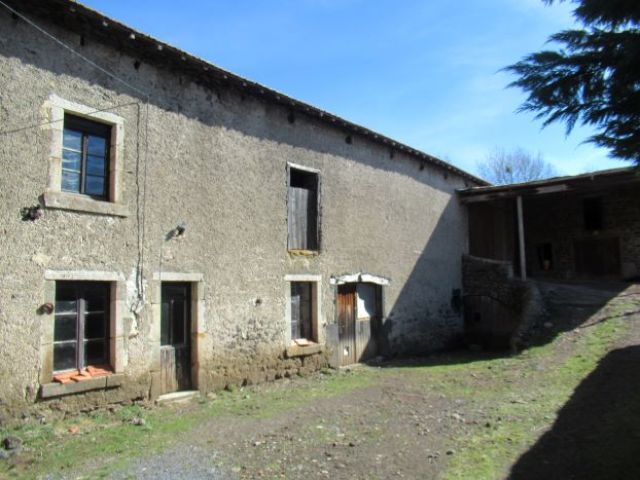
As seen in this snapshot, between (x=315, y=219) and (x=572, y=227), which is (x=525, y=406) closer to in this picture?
(x=315, y=219)

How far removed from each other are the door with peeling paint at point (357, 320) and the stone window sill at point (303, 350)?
32.3 inches

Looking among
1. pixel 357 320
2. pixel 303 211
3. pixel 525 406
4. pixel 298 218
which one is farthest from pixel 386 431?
pixel 357 320

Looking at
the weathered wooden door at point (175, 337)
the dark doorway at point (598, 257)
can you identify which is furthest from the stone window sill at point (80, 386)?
the dark doorway at point (598, 257)

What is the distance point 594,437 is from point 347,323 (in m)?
6.13

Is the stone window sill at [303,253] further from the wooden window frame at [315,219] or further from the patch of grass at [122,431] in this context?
the patch of grass at [122,431]

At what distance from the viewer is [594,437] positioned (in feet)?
17.5

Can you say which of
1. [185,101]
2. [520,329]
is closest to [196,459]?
[185,101]

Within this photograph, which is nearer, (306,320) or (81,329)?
(81,329)

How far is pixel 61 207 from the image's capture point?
6.37 m

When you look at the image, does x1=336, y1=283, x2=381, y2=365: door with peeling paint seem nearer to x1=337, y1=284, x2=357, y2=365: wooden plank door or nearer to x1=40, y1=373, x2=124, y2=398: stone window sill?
x1=337, y1=284, x2=357, y2=365: wooden plank door

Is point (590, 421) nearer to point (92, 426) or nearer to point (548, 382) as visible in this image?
point (548, 382)

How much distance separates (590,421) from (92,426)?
591 cm

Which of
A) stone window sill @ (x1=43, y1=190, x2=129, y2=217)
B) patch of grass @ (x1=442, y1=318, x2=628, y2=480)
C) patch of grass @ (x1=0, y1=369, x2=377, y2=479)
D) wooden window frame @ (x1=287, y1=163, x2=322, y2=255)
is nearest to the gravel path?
patch of grass @ (x1=0, y1=369, x2=377, y2=479)

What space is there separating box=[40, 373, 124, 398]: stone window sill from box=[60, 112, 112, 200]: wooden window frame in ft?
7.92
